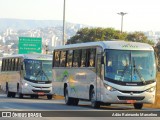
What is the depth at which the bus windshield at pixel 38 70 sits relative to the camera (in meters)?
44.9

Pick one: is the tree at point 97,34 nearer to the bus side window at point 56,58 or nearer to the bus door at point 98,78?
the bus side window at point 56,58

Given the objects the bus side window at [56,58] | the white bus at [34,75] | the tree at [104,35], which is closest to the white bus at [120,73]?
the bus side window at [56,58]

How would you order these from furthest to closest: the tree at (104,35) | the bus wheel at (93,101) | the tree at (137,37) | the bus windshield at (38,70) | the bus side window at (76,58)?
the tree at (137,37), the tree at (104,35), the bus windshield at (38,70), the bus side window at (76,58), the bus wheel at (93,101)

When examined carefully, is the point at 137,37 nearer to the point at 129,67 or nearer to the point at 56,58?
the point at 56,58

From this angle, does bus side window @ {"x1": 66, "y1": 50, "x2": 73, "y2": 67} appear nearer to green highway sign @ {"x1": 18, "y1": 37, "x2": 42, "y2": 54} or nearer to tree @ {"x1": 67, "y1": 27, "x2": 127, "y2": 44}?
green highway sign @ {"x1": 18, "y1": 37, "x2": 42, "y2": 54}

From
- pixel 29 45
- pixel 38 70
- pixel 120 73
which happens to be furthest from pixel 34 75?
pixel 29 45

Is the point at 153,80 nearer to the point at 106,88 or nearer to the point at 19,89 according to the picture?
the point at 106,88

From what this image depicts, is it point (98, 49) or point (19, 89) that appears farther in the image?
point (19, 89)

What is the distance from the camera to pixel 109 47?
2988 centimetres

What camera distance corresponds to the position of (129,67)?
2961 centimetres

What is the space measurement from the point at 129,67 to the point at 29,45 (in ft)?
125

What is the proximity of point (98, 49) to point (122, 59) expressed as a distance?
59.5 inches

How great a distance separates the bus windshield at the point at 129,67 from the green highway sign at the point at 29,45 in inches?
1466

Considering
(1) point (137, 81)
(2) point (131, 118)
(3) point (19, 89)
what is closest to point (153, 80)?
(1) point (137, 81)
